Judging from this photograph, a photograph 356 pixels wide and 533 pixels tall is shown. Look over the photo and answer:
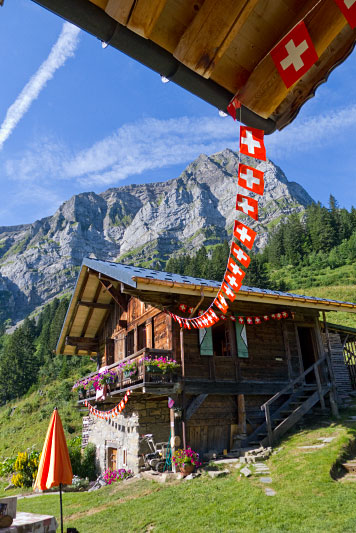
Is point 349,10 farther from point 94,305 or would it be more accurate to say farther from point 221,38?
point 94,305

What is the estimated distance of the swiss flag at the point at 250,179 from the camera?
436 centimetres

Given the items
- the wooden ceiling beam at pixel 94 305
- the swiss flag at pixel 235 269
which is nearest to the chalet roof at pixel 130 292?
the wooden ceiling beam at pixel 94 305

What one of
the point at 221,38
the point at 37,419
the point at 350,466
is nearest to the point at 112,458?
the point at 350,466

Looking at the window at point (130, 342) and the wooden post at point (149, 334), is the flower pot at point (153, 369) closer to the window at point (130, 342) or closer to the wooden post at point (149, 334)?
the wooden post at point (149, 334)

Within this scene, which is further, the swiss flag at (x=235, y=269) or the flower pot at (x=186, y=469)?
the flower pot at (x=186, y=469)

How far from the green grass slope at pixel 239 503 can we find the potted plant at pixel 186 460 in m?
0.54

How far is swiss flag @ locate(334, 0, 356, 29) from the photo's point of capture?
1.94 metres

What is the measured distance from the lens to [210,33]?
6.68 feet

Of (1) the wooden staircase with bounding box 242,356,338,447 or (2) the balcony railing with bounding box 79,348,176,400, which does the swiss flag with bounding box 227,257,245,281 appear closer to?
(2) the balcony railing with bounding box 79,348,176,400

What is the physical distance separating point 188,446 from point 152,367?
2807 mm

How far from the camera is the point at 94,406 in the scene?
17969 millimetres

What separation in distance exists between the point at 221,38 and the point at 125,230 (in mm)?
177879

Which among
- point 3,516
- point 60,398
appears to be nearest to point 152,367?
point 3,516

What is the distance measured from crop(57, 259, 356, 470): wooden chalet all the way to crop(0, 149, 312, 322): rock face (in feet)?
358
